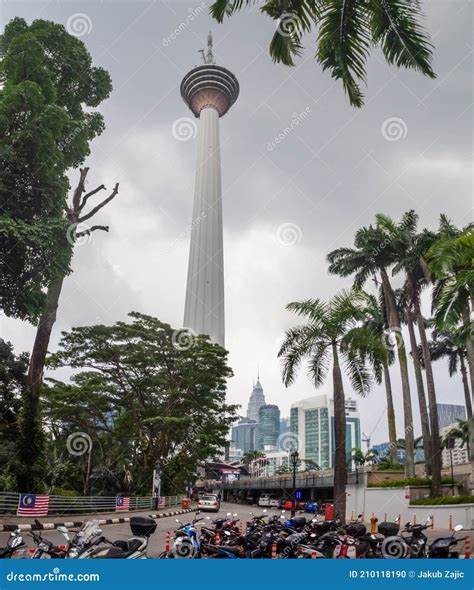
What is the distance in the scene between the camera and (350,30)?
250 inches

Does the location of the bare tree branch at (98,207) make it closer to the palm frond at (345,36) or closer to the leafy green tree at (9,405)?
the leafy green tree at (9,405)

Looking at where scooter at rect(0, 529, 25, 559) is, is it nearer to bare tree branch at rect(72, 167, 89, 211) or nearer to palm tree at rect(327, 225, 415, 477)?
bare tree branch at rect(72, 167, 89, 211)

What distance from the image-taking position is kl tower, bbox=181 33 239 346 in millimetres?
80669

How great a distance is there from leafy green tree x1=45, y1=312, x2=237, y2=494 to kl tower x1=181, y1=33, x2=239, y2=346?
52421 millimetres

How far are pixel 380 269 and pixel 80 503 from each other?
17.5m

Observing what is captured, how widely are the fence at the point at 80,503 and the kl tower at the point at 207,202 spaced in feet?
180

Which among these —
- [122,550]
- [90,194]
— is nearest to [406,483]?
[90,194]

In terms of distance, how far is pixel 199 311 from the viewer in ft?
262

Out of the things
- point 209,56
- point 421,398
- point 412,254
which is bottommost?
point 421,398

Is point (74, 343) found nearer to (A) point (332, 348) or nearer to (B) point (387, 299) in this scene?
(A) point (332, 348)

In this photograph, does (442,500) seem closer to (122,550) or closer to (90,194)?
(122,550)

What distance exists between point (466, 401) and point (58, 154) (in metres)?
26.8

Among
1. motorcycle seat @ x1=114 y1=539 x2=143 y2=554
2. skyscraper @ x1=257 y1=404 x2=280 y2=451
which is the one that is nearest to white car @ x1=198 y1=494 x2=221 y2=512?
motorcycle seat @ x1=114 y1=539 x2=143 y2=554

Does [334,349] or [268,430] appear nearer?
[334,349]
